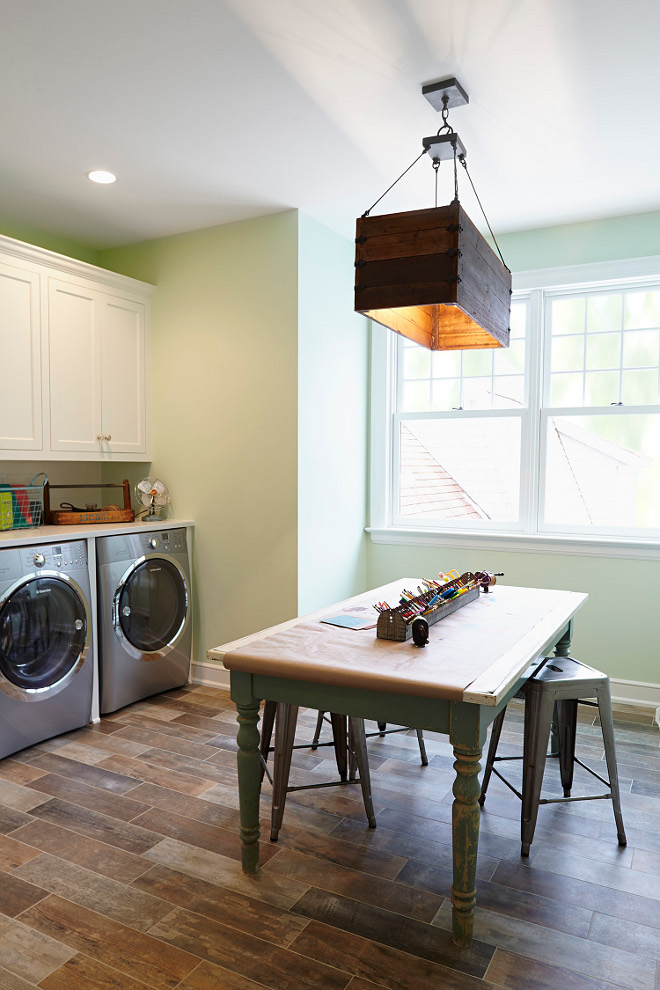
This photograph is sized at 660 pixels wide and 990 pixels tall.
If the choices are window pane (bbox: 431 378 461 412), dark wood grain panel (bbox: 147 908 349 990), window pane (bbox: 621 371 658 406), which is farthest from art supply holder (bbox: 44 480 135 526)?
window pane (bbox: 621 371 658 406)

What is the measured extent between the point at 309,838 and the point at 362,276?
6.35ft

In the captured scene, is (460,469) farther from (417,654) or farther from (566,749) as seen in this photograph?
(417,654)

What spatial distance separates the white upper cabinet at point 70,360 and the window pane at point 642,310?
2864 millimetres

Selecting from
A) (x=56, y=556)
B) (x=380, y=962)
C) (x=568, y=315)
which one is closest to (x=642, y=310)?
(x=568, y=315)

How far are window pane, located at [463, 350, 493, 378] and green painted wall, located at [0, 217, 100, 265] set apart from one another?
2471 mm

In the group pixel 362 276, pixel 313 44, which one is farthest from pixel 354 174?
pixel 362 276

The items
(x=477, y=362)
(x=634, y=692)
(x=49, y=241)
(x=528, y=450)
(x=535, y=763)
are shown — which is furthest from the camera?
(x=477, y=362)

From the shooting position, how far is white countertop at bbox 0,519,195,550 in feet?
10.4

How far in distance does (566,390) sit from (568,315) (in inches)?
17.7

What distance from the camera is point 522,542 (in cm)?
418

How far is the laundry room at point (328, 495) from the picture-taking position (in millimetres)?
2025

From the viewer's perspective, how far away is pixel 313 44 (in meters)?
2.29

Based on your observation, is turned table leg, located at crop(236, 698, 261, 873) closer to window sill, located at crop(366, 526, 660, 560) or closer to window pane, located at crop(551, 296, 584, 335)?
window sill, located at crop(366, 526, 660, 560)

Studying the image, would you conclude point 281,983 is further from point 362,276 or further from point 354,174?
point 354,174
